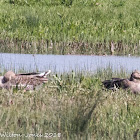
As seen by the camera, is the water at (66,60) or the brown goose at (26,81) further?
the water at (66,60)

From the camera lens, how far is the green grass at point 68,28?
15641 millimetres

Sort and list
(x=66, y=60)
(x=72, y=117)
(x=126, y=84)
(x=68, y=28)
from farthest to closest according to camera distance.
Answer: (x=68, y=28) → (x=66, y=60) → (x=126, y=84) → (x=72, y=117)

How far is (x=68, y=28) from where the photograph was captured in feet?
56.5

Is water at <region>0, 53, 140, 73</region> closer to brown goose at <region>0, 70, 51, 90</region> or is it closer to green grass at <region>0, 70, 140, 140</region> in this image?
brown goose at <region>0, 70, 51, 90</region>

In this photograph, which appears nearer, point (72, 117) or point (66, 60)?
point (72, 117)

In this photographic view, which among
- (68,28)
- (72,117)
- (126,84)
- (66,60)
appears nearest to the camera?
(72,117)

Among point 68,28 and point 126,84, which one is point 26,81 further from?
point 68,28

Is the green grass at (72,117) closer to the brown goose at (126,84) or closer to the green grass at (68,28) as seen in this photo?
the brown goose at (126,84)

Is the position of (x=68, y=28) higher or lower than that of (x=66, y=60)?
higher

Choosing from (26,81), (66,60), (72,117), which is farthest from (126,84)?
(66,60)

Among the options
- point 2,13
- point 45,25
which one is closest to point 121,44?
point 45,25

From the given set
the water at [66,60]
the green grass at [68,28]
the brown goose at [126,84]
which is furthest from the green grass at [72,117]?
the green grass at [68,28]

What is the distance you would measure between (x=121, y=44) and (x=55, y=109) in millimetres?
9668

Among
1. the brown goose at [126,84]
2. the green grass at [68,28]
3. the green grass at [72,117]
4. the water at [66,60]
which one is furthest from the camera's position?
the green grass at [68,28]
